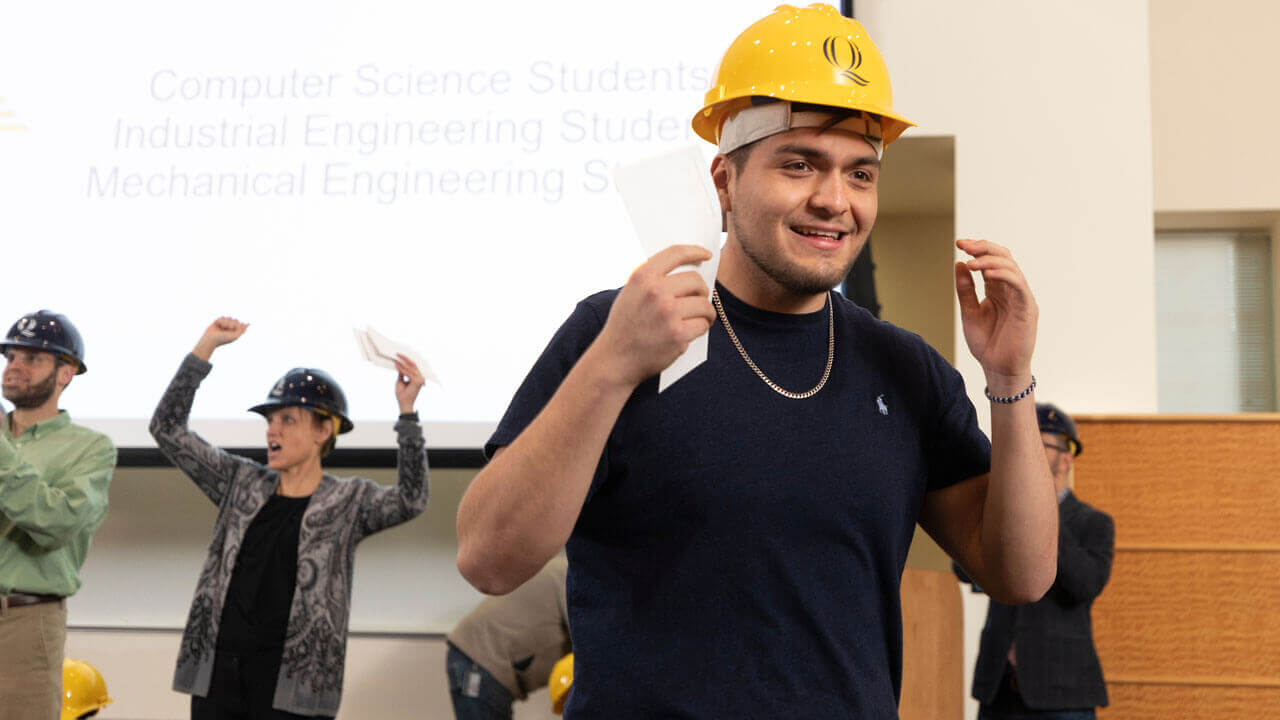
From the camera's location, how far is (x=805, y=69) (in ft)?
4.25

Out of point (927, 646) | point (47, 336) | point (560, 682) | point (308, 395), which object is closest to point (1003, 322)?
point (927, 646)

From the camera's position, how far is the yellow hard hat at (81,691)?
4066 millimetres

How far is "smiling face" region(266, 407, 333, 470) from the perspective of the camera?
12.3 feet

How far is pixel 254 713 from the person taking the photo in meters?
3.32

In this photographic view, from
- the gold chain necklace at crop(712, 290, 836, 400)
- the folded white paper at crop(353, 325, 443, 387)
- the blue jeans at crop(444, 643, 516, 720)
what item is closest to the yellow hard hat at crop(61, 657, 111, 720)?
the blue jeans at crop(444, 643, 516, 720)

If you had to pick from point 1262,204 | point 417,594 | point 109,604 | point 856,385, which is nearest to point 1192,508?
point 1262,204

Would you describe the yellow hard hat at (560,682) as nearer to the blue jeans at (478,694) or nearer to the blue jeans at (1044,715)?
the blue jeans at (478,694)

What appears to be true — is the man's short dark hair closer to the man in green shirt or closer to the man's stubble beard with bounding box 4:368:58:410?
the man in green shirt

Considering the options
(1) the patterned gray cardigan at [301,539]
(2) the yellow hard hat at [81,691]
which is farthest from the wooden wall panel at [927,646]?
(2) the yellow hard hat at [81,691]

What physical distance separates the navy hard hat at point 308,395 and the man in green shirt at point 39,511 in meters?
0.55

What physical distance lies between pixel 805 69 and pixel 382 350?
274 cm

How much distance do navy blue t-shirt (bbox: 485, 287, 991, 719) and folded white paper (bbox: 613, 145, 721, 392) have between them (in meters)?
0.14

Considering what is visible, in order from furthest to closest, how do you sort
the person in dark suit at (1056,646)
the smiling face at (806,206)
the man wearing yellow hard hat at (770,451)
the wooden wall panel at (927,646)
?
the person in dark suit at (1056,646), the wooden wall panel at (927,646), the smiling face at (806,206), the man wearing yellow hard hat at (770,451)

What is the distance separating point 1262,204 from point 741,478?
20.0 feet
